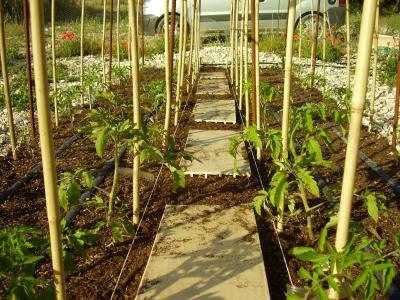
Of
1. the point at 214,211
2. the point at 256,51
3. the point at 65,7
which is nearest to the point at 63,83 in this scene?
the point at 256,51

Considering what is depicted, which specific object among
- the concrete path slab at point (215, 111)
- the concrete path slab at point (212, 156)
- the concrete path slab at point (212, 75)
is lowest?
the concrete path slab at point (212, 156)

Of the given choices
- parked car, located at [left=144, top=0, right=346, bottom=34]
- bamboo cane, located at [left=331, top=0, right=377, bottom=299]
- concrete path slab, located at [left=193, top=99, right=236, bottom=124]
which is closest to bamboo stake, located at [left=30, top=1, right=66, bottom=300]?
bamboo cane, located at [left=331, top=0, right=377, bottom=299]

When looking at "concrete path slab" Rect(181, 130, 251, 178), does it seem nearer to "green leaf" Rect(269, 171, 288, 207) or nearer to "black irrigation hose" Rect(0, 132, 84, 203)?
"green leaf" Rect(269, 171, 288, 207)

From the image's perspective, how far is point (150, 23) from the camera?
1094 centimetres

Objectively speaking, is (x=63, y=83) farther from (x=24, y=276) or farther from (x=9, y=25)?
(x=9, y=25)

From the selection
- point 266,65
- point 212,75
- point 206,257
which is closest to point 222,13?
point 266,65

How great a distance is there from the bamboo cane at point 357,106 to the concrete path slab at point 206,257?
1.80ft

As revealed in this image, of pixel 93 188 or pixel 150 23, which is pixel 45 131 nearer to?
pixel 93 188

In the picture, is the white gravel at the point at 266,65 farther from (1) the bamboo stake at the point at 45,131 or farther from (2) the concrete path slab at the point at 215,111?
(1) the bamboo stake at the point at 45,131

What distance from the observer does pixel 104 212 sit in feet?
8.29

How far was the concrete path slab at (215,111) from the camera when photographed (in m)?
4.40

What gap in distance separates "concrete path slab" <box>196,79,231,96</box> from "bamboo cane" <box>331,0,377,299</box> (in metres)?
4.55

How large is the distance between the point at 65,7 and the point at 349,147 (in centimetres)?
2233

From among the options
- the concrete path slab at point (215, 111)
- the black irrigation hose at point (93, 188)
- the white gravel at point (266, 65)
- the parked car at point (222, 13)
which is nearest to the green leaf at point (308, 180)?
the black irrigation hose at point (93, 188)
